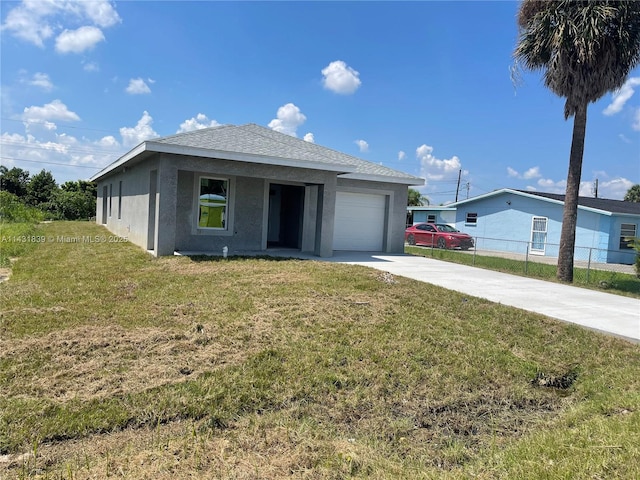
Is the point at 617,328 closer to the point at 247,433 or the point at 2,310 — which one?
the point at 247,433

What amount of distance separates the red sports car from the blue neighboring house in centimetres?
152

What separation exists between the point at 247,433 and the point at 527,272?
1190 cm

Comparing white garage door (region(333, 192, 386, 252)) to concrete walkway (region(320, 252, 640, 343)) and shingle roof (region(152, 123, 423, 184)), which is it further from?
concrete walkway (region(320, 252, 640, 343))

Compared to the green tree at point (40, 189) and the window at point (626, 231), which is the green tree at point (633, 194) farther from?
the green tree at point (40, 189)

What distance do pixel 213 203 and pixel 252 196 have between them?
49.2 inches

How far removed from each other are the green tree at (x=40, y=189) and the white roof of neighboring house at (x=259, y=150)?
97.5 feet

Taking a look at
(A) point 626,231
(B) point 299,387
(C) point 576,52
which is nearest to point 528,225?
(A) point 626,231

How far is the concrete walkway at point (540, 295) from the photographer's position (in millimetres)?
7477

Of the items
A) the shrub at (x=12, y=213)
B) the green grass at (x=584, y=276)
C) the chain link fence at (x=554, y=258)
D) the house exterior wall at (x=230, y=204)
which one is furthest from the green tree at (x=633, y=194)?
the shrub at (x=12, y=213)

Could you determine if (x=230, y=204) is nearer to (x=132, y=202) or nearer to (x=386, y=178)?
(x=132, y=202)

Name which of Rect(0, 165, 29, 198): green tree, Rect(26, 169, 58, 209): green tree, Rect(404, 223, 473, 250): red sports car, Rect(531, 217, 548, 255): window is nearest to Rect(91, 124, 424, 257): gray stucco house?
Rect(404, 223, 473, 250): red sports car

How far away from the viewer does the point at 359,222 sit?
1675 cm

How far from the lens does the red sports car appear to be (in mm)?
22953

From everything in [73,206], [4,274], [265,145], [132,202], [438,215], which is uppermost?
[265,145]
